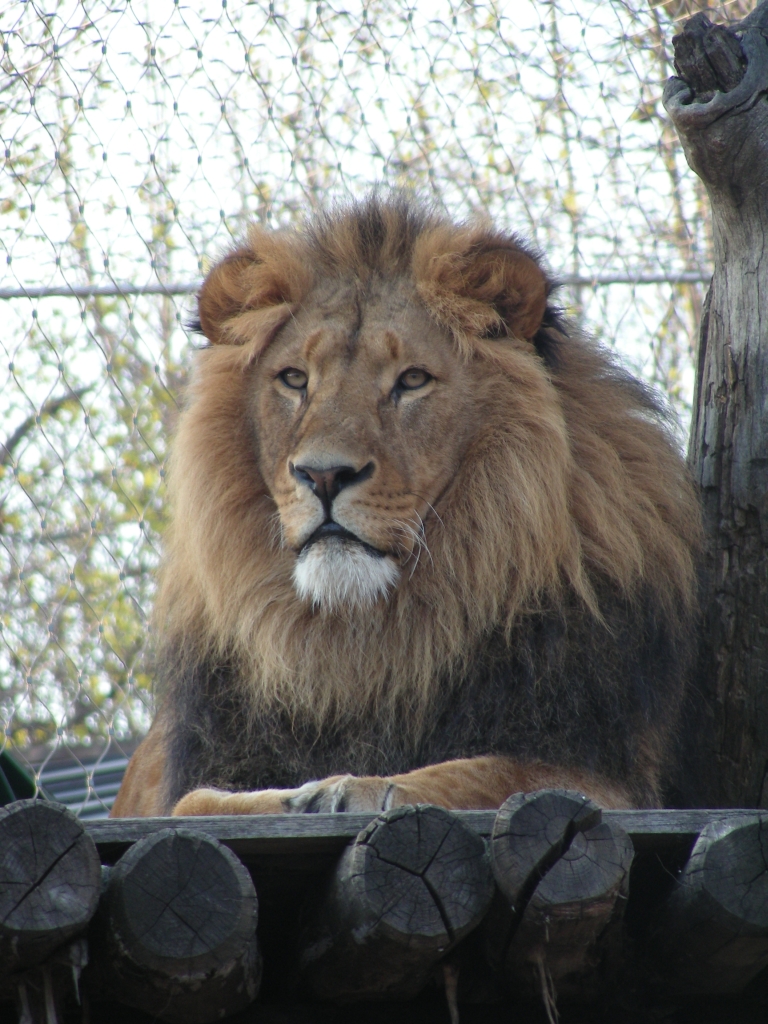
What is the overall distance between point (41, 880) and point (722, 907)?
790 millimetres

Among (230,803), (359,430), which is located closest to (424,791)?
(230,803)

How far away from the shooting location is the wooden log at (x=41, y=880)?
4.42 feet

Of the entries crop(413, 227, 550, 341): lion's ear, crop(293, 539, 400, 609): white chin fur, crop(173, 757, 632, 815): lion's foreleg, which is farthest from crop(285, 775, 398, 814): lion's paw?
crop(413, 227, 550, 341): lion's ear

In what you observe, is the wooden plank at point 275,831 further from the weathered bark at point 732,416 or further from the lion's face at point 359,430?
the weathered bark at point 732,416

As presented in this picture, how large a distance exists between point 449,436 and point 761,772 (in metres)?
0.84

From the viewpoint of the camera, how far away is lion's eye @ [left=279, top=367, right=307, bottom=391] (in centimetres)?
234

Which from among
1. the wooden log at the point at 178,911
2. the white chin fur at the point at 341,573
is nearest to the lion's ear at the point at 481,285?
the white chin fur at the point at 341,573

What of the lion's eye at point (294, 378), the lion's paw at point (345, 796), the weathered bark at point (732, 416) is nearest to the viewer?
the lion's paw at point (345, 796)

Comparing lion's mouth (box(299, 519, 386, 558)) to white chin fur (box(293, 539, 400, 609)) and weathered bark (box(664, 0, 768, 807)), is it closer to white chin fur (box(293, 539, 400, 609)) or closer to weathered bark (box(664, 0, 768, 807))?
white chin fur (box(293, 539, 400, 609))

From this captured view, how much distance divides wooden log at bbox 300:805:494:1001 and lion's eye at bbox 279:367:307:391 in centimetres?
105

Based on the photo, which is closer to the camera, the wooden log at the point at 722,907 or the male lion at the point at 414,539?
the wooden log at the point at 722,907

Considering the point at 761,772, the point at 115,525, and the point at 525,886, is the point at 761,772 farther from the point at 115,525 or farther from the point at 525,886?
the point at 115,525

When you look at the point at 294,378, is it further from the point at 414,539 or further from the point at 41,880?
the point at 41,880

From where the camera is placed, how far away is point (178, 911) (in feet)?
4.63
